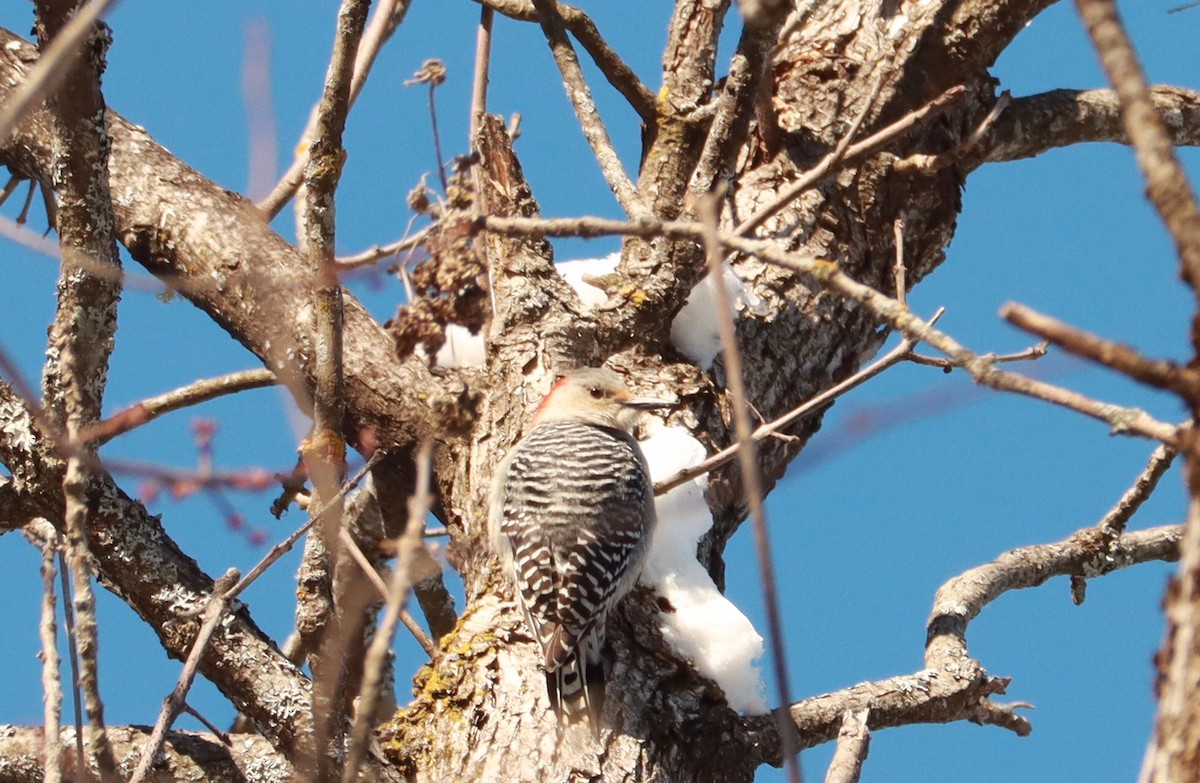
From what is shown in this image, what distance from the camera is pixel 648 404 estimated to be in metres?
4.09

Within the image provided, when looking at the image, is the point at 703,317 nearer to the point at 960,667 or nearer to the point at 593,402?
the point at 593,402

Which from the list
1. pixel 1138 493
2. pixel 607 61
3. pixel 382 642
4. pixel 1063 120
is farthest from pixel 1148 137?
pixel 1063 120

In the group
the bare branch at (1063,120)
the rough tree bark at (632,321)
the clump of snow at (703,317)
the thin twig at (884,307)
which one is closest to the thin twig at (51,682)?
the rough tree bark at (632,321)

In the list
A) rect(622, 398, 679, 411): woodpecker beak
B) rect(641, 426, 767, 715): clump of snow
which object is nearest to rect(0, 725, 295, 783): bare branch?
rect(641, 426, 767, 715): clump of snow

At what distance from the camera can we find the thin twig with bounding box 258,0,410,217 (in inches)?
169

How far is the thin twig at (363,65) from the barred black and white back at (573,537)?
1.27 metres

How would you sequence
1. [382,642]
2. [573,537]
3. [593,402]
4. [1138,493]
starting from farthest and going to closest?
[593,402] < [1138,493] < [573,537] < [382,642]

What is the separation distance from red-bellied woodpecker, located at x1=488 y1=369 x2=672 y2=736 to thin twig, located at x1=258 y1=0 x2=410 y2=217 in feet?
3.99

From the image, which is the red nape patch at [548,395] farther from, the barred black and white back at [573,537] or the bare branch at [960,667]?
the bare branch at [960,667]

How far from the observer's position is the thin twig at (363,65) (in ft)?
14.1

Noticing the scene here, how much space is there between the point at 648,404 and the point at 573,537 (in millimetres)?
518

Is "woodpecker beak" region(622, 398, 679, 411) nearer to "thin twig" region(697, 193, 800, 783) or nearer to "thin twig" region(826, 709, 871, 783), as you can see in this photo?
"thin twig" region(826, 709, 871, 783)

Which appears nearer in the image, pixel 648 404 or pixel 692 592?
pixel 692 592

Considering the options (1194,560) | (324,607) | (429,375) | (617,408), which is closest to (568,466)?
(617,408)
